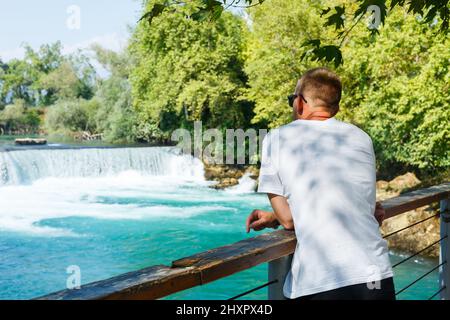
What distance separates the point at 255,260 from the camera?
5.99ft

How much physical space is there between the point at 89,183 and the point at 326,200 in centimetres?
2039

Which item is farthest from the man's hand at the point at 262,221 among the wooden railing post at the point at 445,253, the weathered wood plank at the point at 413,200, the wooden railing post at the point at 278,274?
the wooden railing post at the point at 445,253

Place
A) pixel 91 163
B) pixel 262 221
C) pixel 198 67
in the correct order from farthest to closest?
pixel 198 67
pixel 91 163
pixel 262 221

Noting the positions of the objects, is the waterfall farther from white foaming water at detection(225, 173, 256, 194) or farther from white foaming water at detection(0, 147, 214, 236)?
white foaming water at detection(225, 173, 256, 194)

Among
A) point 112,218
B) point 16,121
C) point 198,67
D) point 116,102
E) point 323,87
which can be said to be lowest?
point 112,218

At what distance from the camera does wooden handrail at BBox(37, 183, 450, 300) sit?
1364 millimetres

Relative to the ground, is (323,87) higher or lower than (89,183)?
higher

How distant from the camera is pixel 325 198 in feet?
5.85

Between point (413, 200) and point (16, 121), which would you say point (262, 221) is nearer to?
point (413, 200)

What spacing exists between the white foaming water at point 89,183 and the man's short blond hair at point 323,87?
1230 centimetres

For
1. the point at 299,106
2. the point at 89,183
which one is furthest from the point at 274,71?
the point at 299,106

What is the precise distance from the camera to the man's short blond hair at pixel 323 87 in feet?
6.51

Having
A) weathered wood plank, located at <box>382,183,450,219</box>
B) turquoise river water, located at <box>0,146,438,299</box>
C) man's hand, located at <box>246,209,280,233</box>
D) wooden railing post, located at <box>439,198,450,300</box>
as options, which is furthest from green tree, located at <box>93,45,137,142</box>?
man's hand, located at <box>246,209,280,233</box>
